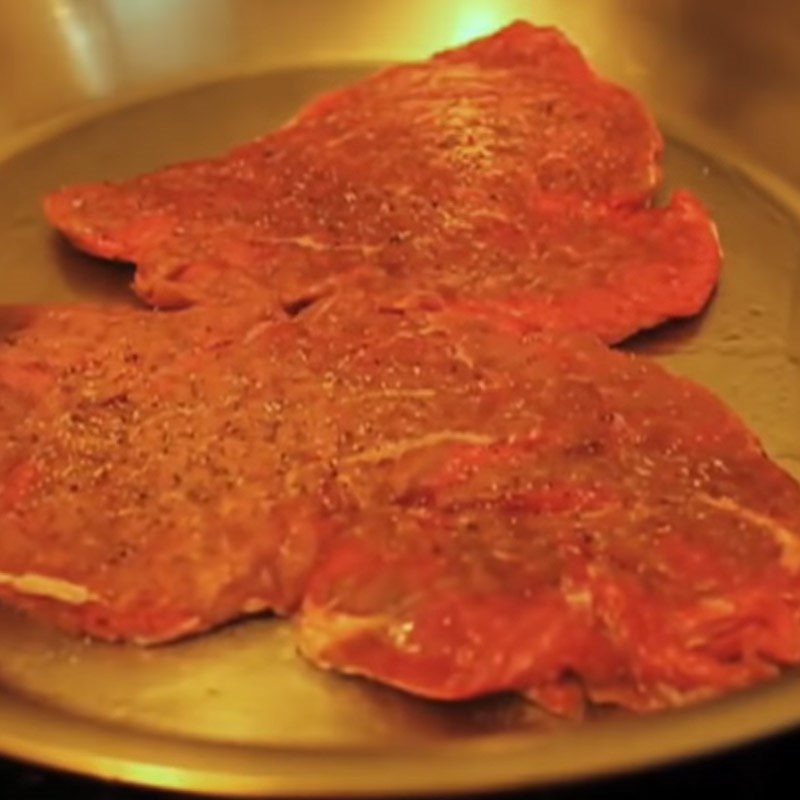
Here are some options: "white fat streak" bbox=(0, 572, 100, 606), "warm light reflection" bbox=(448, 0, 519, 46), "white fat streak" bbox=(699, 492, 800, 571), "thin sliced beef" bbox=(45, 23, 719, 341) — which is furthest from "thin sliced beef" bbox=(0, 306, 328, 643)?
"warm light reflection" bbox=(448, 0, 519, 46)

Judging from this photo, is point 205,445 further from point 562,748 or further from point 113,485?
point 562,748

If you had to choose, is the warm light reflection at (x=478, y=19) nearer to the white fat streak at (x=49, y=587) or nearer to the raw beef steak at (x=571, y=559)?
the raw beef steak at (x=571, y=559)

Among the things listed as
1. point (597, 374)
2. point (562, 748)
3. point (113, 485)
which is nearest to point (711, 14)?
point (597, 374)

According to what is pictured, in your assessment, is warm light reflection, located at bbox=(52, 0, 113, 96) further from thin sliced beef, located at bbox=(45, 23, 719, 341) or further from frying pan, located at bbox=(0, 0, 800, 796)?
thin sliced beef, located at bbox=(45, 23, 719, 341)

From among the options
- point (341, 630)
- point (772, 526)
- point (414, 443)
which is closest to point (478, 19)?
point (414, 443)

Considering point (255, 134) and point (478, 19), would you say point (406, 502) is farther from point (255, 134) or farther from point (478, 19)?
point (478, 19)

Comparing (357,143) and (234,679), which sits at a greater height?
(357,143)
